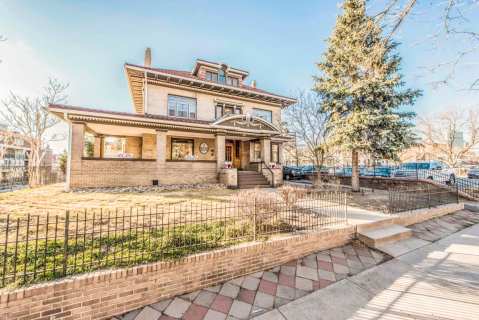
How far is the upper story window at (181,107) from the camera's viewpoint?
14.7 m

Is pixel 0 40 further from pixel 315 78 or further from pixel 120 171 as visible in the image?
pixel 315 78

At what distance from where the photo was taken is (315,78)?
1355cm

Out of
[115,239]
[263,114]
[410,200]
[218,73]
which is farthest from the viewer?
[263,114]

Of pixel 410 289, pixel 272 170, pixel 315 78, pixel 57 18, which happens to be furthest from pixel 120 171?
pixel 315 78

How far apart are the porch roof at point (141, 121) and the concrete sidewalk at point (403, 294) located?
11154 mm

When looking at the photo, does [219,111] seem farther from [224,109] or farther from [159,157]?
[159,157]

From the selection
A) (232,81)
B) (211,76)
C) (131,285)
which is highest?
(232,81)

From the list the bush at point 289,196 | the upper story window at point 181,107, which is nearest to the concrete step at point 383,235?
the bush at point 289,196

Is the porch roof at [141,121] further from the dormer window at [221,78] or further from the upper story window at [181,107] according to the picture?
the dormer window at [221,78]

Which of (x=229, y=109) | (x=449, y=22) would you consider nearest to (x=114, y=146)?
(x=229, y=109)

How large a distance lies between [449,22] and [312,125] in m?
9.34

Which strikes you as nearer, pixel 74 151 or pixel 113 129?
pixel 74 151

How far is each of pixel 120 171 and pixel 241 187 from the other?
7325 millimetres

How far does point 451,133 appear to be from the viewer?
25.6 m
